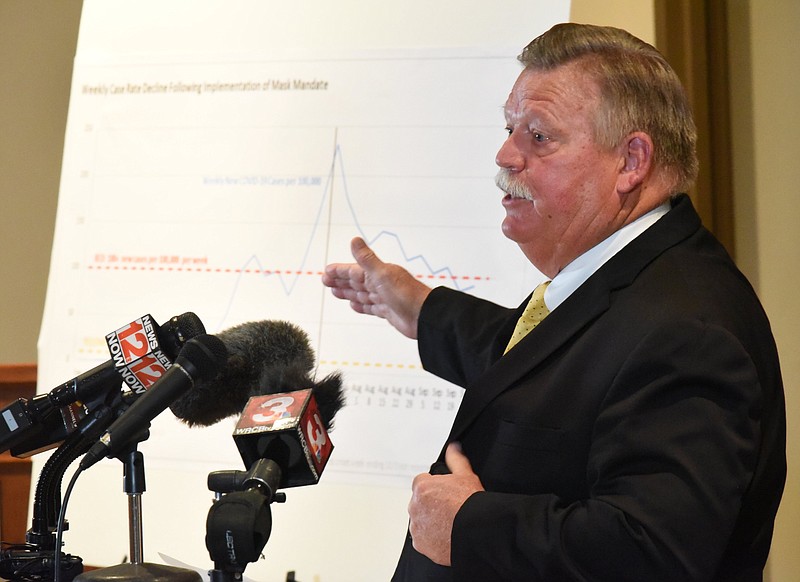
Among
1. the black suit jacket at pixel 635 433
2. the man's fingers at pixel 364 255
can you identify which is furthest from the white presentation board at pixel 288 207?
the black suit jacket at pixel 635 433

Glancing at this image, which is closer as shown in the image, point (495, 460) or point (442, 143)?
point (495, 460)

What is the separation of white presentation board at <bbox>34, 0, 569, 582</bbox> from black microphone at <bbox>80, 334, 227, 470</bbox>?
88cm

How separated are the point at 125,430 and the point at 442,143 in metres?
1.17

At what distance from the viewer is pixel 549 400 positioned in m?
1.36

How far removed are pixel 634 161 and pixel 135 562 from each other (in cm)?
104

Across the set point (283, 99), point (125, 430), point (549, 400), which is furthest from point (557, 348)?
point (283, 99)

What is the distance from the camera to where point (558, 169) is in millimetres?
1526

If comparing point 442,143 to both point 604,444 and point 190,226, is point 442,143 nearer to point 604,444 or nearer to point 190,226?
point 190,226

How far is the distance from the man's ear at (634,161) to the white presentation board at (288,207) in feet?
2.02

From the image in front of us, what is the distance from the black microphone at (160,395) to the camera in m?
1.27

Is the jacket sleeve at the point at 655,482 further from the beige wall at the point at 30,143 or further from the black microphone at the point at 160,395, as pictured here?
the beige wall at the point at 30,143

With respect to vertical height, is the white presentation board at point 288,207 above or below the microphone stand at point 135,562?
above

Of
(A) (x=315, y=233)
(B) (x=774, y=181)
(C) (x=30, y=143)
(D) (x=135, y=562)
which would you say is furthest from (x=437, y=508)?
(C) (x=30, y=143)

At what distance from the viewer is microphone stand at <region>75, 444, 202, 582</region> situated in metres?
1.37
